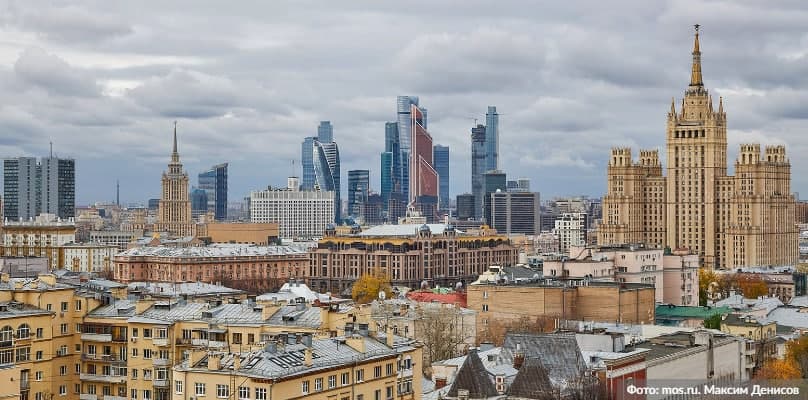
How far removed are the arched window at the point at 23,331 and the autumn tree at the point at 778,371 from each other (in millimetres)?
43018

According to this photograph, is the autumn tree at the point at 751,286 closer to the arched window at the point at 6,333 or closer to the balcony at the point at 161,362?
the balcony at the point at 161,362

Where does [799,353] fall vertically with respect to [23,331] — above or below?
below

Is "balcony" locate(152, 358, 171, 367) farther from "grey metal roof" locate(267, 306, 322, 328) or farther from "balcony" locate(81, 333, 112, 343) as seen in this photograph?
"grey metal roof" locate(267, 306, 322, 328)

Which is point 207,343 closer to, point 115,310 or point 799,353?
point 115,310

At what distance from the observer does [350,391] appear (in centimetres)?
6188

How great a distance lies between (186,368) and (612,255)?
282 feet

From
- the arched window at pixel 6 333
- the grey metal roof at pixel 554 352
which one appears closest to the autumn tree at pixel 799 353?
the grey metal roof at pixel 554 352

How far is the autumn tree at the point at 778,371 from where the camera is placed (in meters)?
80.8

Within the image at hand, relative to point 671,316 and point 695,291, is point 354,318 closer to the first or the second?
point 671,316

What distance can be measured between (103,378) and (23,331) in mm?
5917

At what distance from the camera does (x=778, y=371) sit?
269 feet

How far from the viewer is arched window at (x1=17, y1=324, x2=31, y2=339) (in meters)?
71.6

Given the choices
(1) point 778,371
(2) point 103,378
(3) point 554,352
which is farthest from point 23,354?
(1) point 778,371

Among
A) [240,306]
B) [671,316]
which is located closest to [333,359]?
[240,306]
